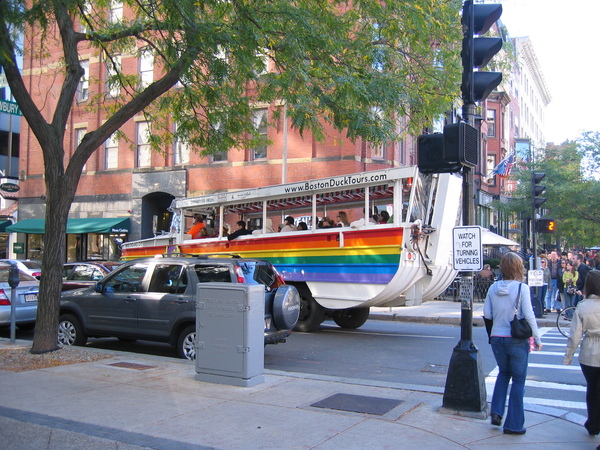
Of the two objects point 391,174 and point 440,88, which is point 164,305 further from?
point 440,88

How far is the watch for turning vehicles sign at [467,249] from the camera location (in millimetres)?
6223

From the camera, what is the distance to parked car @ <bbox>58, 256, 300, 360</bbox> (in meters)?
9.13

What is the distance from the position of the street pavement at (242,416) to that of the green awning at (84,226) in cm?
1824

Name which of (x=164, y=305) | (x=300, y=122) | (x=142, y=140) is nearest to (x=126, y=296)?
A: (x=164, y=305)

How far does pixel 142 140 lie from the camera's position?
2634 centimetres

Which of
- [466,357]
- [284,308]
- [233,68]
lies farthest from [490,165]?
[466,357]

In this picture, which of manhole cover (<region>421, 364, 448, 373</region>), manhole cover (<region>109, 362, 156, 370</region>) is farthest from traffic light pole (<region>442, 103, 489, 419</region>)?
manhole cover (<region>109, 362, 156, 370</region>)

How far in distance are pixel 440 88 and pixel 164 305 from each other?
8699mm

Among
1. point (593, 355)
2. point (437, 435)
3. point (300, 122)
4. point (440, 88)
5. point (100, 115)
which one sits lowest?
point (437, 435)

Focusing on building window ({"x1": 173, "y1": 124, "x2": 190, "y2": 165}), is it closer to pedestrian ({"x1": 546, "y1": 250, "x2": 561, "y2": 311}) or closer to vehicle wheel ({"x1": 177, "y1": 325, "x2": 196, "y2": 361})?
pedestrian ({"x1": 546, "y1": 250, "x2": 561, "y2": 311})

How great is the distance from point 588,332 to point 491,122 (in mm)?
35218

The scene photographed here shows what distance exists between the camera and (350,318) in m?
13.8

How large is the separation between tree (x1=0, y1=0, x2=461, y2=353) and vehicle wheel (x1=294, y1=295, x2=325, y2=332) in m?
3.93

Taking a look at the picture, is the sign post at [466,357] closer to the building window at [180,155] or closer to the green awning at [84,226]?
the building window at [180,155]
